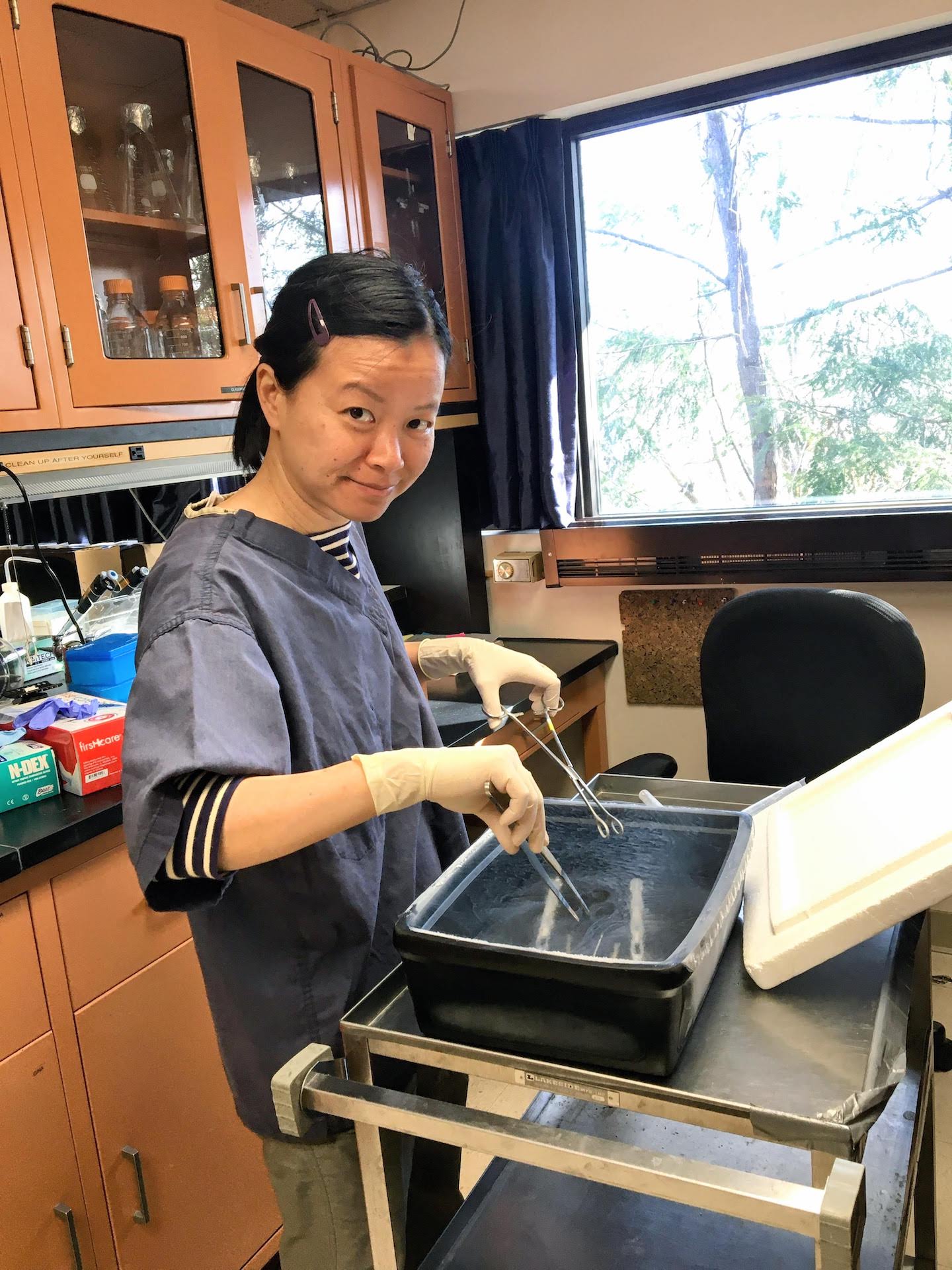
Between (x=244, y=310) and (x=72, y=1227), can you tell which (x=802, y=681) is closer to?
(x=244, y=310)

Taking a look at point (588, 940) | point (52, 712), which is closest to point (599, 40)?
point (52, 712)

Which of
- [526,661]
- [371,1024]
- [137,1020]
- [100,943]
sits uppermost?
[526,661]

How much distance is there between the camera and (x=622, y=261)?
261 centimetres

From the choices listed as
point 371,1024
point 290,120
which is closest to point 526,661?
point 371,1024

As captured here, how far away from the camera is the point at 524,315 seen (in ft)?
8.36

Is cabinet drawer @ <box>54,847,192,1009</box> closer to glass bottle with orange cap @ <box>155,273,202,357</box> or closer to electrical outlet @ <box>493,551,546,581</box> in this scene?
glass bottle with orange cap @ <box>155,273,202,357</box>

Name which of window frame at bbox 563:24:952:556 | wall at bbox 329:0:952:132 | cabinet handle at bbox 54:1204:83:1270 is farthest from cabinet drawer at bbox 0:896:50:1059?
wall at bbox 329:0:952:132

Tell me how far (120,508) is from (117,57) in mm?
904

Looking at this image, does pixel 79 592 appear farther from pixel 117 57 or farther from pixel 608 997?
pixel 608 997

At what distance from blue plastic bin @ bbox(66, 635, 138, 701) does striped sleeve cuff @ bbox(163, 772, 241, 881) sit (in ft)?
3.54

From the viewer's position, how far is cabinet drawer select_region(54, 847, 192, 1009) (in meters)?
1.43

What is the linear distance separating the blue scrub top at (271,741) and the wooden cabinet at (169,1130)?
1.67 feet

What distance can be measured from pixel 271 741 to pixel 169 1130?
1.05 metres

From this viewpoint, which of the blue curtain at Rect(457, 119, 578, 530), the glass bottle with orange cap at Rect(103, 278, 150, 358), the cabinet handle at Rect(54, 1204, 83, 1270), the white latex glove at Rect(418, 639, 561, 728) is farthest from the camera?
the blue curtain at Rect(457, 119, 578, 530)
